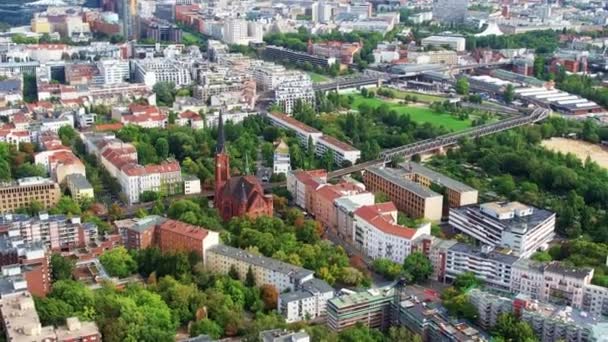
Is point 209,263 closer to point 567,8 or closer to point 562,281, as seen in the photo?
point 562,281

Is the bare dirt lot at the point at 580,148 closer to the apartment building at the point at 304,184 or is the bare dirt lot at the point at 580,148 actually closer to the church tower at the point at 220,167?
the apartment building at the point at 304,184

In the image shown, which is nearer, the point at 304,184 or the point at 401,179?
the point at 304,184

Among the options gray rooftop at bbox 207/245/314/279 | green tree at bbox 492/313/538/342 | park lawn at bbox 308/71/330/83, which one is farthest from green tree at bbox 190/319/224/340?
park lawn at bbox 308/71/330/83

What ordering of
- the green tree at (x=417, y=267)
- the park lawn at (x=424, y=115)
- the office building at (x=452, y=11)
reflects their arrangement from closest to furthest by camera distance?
the green tree at (x=417, y=267), the park lawn at (x=424, y=115), the office building at (x=452, y=11)

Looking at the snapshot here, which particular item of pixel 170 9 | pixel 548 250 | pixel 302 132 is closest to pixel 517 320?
pixel 548 250

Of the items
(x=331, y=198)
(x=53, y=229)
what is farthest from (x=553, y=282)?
(x=53, y=229)

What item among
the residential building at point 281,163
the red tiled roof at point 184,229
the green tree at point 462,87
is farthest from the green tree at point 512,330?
the green tree at point 462,87

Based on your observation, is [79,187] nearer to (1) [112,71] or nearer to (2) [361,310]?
(2) [361,310]
